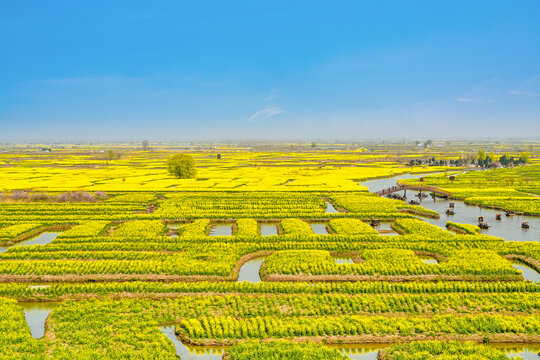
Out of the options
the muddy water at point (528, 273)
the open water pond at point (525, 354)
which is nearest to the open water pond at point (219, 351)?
the open water pond at point (525, 354)

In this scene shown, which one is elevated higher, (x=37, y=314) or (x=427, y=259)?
(x=427, y=259)

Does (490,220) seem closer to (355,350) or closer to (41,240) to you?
(355,350)

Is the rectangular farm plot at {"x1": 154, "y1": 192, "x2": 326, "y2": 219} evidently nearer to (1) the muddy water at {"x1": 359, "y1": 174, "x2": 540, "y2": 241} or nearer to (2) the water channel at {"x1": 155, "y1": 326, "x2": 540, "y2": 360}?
(1) the muddy water at {"x1": 359, "y1": 174, "x2": 540, "y2": 241}

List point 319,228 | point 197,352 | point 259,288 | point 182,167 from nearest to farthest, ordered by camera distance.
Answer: point 197,352 < point 259,288 < point 319,228 < point 182,167

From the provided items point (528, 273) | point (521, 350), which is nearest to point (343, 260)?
point (521, 350)

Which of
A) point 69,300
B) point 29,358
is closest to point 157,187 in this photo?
point 69,300

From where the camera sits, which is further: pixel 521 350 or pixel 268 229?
pixel 268 229

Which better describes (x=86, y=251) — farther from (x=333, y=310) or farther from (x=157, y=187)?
(x=157, y=187)
